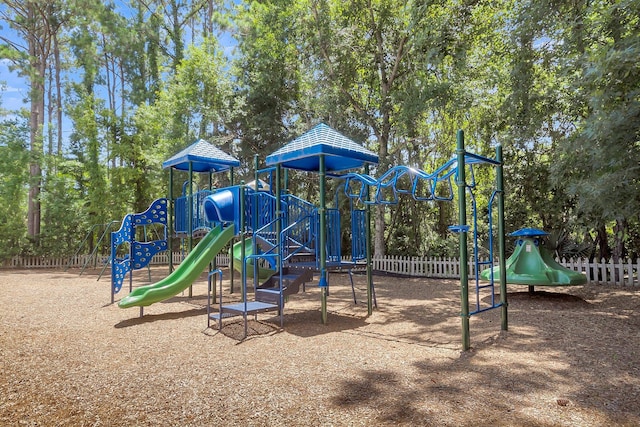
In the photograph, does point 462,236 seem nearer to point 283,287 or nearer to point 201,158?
point 283,287

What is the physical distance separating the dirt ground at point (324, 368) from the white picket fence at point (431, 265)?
393 centimetres

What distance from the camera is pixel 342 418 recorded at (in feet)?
10.9

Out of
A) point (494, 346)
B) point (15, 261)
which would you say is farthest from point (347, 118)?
point (15, 261)

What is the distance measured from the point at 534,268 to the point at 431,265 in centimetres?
622

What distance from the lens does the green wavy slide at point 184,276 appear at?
7570mm

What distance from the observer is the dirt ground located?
11.2ft

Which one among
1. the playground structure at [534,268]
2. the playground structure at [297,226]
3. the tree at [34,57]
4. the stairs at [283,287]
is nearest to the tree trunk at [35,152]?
the tree at [34,57]

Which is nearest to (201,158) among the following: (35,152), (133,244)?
(133,244)

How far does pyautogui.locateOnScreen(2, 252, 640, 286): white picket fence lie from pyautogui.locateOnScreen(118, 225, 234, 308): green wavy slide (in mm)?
8892

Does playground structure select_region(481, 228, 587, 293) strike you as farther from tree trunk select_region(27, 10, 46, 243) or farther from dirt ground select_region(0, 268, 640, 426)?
tree trunk select_region(27, 10, 46, 243)

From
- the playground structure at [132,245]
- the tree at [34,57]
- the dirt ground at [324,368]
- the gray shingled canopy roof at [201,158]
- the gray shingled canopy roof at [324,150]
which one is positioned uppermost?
the tree at [34,57]

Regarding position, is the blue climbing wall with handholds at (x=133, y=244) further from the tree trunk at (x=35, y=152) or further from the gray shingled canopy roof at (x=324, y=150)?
the tree trunk at (x=35, y=152)

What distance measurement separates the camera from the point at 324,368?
4.66m

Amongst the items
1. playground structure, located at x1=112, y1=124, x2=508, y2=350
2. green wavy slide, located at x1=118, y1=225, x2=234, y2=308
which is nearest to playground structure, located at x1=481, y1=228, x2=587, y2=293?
playground structure, located at x1=112, y1=124, x2=508, y2=350
